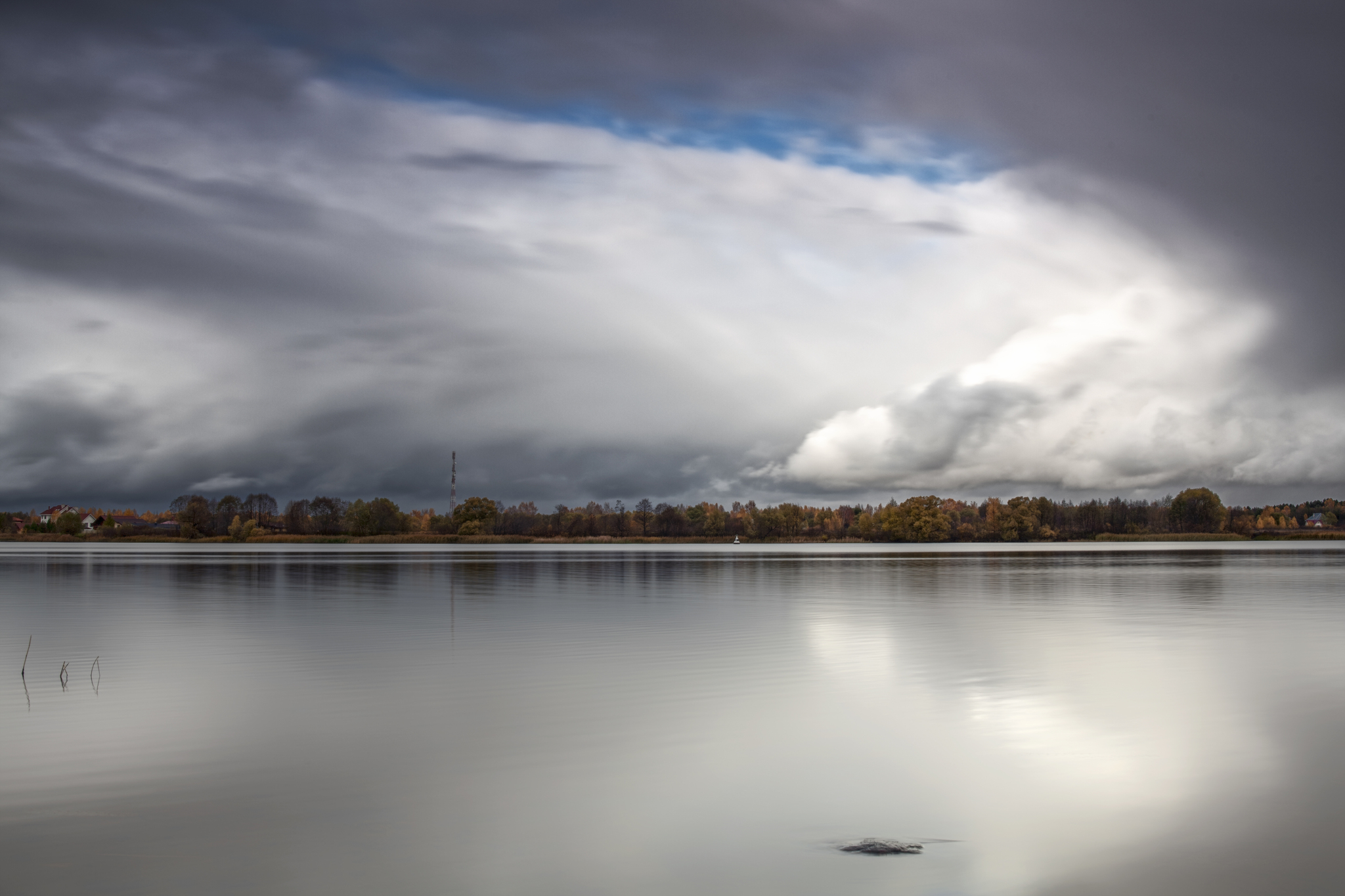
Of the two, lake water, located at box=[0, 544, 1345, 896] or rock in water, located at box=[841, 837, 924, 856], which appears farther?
rock in water, located at box=[841, 837, 924, 856]

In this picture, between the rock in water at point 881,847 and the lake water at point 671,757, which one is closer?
the lake water at point 671,757

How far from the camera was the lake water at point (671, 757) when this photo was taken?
862 centimetres

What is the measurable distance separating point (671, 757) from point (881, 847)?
4.23 m

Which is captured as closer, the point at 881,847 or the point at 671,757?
the point at 881,847

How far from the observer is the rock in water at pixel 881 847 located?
8977 mm

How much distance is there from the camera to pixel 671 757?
12820mm

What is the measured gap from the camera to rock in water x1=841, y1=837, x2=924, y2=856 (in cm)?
898

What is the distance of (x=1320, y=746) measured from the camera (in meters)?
13.5

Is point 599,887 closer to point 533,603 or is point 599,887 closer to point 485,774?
point 485,774

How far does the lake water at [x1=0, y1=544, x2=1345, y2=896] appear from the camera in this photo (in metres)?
8.62

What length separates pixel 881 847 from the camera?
29.8ft

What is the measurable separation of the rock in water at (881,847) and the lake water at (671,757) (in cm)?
17

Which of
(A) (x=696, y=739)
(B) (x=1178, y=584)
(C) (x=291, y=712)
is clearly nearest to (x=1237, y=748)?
(A) (x=696, y=739)

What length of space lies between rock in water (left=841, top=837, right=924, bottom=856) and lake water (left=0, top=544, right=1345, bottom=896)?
17cm
